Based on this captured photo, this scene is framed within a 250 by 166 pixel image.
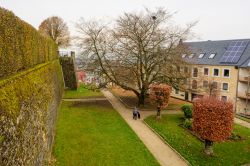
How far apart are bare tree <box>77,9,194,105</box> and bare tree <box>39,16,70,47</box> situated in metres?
30.2

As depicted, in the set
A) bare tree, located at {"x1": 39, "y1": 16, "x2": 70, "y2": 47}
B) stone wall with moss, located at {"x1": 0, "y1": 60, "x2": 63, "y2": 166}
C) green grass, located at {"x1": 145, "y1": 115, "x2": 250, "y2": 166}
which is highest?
bare tree, located at {"x1": 39, "y1": 16, "x2": 70, "y2": 47}

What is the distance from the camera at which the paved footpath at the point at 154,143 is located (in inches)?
619

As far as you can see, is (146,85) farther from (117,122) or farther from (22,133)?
(22,133)

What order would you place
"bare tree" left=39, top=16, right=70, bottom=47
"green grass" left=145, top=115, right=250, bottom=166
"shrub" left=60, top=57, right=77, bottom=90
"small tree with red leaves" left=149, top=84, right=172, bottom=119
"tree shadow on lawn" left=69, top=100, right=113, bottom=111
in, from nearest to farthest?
"green grass" left=145, top=115, right=250, bottom=166, "small tree with red leaves" left=149, top=84, right=172, bottom=119, "tree shadow on lawn" left=69, top=100, right=113, bottom=111, "shrub" left=60, top=57, right=77, bottom=90, "bare tree" left=39, top=16, right=70, bottom=47

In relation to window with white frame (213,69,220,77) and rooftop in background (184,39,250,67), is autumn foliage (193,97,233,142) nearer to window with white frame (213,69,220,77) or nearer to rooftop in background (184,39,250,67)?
rooftop in background (184,39,250,67)

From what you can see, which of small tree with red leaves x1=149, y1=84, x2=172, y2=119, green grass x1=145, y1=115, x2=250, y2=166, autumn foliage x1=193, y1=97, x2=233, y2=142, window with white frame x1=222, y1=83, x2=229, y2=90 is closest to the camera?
green grass x1=145, y1=115, x2=250, y2=166

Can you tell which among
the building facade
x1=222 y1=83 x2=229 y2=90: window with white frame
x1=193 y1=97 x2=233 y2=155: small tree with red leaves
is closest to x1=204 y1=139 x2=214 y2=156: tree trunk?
x1=193 y1=97 x2=233 y2=155: small tree with red leaves

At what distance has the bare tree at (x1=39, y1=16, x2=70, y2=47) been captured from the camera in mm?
57250

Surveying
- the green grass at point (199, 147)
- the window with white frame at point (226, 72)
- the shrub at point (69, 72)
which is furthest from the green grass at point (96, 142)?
the window with white frame at point (226, 72)

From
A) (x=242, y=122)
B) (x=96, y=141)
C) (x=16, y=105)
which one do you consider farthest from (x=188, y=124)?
(x=16, y=105)

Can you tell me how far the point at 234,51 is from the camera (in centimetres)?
4666

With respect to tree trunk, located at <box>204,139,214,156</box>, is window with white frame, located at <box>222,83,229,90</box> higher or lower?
higher

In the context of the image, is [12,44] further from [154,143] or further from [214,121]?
[154,143]

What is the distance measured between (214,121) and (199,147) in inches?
106
